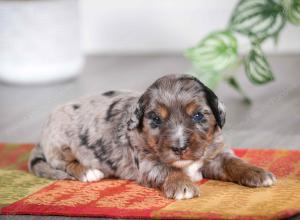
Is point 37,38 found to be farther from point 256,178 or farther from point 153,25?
point 256,178

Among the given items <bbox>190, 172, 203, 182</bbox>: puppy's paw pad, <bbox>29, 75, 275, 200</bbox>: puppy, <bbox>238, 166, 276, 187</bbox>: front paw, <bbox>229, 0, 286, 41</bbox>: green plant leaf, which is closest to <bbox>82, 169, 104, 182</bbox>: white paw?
<bbox>29, 75, 275, 200</bbox>: puppy

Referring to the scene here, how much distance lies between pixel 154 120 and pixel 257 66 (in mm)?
1255

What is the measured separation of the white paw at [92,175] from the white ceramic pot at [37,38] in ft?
7.75

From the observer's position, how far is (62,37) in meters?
5.19

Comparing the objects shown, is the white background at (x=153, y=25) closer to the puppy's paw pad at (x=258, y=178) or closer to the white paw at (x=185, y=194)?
the puppy's paw pad at (x=258, y=178)

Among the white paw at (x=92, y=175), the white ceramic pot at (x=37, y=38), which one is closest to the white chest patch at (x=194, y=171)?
the white paw at (x=92, y=175)

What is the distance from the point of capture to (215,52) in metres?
3.85

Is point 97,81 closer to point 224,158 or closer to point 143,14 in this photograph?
point 143,14

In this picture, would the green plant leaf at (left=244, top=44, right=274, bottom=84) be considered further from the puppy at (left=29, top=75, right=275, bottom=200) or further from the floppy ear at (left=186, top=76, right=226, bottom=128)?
the floppy ear at (left=186, top=76, right=226, bottom=128)

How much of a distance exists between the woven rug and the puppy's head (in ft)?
0.59

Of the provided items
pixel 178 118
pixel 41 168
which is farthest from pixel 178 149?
pixel 41 168

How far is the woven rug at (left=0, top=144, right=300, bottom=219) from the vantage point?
2.46 m

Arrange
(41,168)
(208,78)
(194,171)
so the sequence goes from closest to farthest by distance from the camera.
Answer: (194,171) < (41,168) < (208,78)

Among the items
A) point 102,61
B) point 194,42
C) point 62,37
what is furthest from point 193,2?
point 62,37
